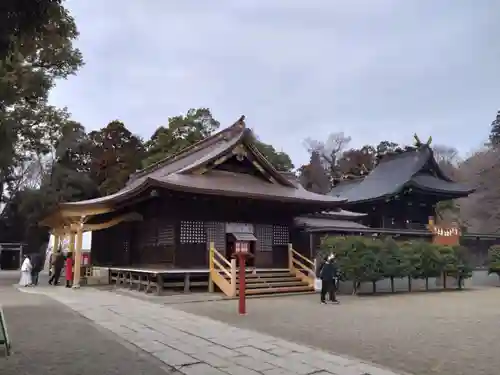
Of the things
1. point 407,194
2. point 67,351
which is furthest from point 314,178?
point 67,351

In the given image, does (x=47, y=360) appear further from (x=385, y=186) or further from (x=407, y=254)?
(x=385, y=186)

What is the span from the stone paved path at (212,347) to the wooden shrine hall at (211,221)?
5229mm

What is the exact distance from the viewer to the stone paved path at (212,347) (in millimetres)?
5695

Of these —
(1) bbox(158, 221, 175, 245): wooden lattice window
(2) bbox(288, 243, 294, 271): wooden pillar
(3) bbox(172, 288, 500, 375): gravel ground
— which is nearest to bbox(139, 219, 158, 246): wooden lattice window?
(1) bbox(158, 221, 175, 245): wooden lattice window

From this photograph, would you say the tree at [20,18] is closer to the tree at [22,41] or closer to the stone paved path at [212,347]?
the tree at [22,41]

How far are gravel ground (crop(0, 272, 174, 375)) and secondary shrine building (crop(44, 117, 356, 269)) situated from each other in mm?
6835

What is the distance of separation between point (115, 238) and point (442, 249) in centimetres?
1515

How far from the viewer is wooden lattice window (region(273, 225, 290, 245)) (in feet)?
63.0

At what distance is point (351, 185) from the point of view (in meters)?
35.4

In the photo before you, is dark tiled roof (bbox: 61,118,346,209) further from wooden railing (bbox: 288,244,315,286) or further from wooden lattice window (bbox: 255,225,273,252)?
wooden railing (bbox: 288,244,315,286)

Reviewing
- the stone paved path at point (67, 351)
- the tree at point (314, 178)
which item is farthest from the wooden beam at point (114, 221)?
the tree at point (314, 178)

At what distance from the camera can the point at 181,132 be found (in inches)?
1644

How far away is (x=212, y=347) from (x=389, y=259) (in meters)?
11.5

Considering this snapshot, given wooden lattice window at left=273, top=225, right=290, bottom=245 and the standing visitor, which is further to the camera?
wooden lattice window at left=273, top=225, right=290, bottom=245
